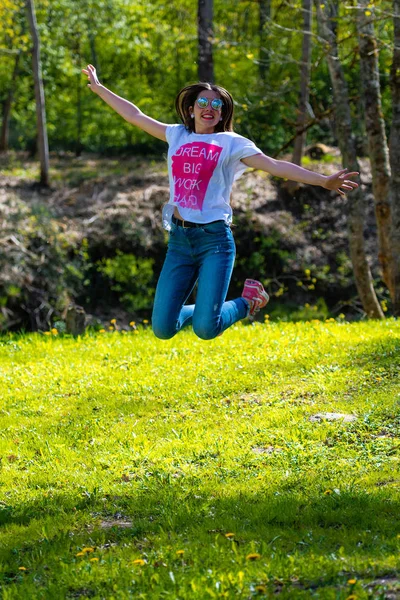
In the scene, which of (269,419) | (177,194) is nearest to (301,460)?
(269,419)

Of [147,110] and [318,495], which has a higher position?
[147,110]

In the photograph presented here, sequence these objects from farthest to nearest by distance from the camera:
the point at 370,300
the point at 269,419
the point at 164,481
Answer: the point at 370,300
the point at 269,419
the point at 164,481

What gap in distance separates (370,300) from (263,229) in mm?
5510

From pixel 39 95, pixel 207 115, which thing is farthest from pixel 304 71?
pixel 207 115

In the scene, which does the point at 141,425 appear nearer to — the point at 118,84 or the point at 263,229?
the point at 263,229

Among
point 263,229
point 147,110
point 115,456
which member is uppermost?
point 147,110

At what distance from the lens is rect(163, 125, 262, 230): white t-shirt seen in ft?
20.5

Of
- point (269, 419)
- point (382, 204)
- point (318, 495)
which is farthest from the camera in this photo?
point (382, 204)

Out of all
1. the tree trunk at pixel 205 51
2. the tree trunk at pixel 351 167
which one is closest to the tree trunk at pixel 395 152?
the tree trunk at pixel 351 167

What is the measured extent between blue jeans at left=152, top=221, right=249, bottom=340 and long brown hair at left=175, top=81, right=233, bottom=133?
2.82 ft

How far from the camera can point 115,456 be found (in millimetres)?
6680

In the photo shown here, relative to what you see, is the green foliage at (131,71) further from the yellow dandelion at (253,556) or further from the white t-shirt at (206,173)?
the yellow dandelion at (253,556)

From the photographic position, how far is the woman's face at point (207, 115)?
6375 mm

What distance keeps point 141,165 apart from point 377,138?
986cm
